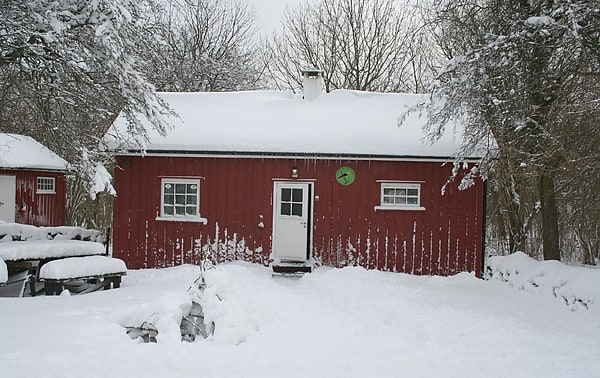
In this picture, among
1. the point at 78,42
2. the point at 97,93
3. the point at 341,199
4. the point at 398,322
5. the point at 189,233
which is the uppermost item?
the point at 78,42

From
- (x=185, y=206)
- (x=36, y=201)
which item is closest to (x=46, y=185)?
(x=36, y=201)

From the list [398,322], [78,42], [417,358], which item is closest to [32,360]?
[417,358]

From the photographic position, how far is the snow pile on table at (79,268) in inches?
336

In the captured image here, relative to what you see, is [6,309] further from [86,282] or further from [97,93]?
[97,93]

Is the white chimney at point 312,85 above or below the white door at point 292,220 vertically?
above

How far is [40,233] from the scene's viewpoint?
447 inches

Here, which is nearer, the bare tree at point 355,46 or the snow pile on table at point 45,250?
the snow pile on table at point 45,250

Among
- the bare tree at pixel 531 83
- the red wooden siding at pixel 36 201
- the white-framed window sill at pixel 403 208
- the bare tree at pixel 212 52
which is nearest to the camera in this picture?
the bare tree at pixel 531 83

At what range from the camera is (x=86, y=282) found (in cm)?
950

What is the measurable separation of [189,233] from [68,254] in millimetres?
2474

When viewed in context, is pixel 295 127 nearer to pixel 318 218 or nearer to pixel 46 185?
pixel 318 218

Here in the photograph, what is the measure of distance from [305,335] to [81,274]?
441 centimetres

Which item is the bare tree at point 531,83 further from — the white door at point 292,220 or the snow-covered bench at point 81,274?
the snow-covered bench at point 81,274

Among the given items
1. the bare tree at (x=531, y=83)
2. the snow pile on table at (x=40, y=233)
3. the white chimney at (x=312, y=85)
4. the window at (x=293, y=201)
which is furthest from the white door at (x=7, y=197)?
the bare tree at (x=531, y=83)
